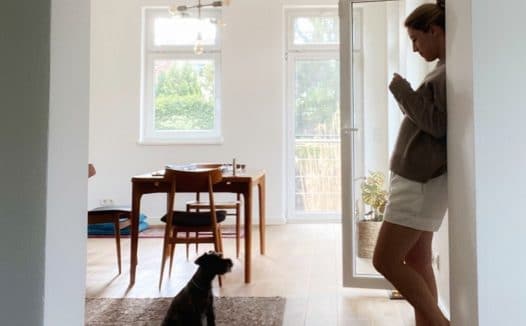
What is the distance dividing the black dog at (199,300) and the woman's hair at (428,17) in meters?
1.31

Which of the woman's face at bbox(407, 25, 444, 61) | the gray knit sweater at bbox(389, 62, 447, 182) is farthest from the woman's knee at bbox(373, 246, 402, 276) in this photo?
the woman's face at bbox(407, 25, 444, 61)

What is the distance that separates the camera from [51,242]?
2.85ft

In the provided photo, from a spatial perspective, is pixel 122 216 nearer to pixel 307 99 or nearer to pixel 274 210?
pixel 274 210

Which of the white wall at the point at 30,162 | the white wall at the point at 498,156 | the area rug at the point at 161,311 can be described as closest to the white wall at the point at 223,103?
the area rug at the point at 161,311

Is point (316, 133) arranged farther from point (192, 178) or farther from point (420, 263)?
point (420, 263)

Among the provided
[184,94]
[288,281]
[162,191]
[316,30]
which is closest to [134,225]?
[162,191]

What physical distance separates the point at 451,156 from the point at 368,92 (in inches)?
66.1

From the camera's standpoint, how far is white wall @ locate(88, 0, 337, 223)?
5.28m

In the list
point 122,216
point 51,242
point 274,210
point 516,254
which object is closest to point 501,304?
point 516,254

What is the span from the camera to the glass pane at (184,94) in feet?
18.0

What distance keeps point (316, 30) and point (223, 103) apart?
Result: 1.48 meters

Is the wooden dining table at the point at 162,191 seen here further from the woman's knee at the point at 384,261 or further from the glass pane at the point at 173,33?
the glass pane at the point at 173,33

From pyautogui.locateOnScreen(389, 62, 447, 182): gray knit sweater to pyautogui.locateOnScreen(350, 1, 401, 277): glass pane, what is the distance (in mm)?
1255

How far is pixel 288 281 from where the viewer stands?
292 cm
